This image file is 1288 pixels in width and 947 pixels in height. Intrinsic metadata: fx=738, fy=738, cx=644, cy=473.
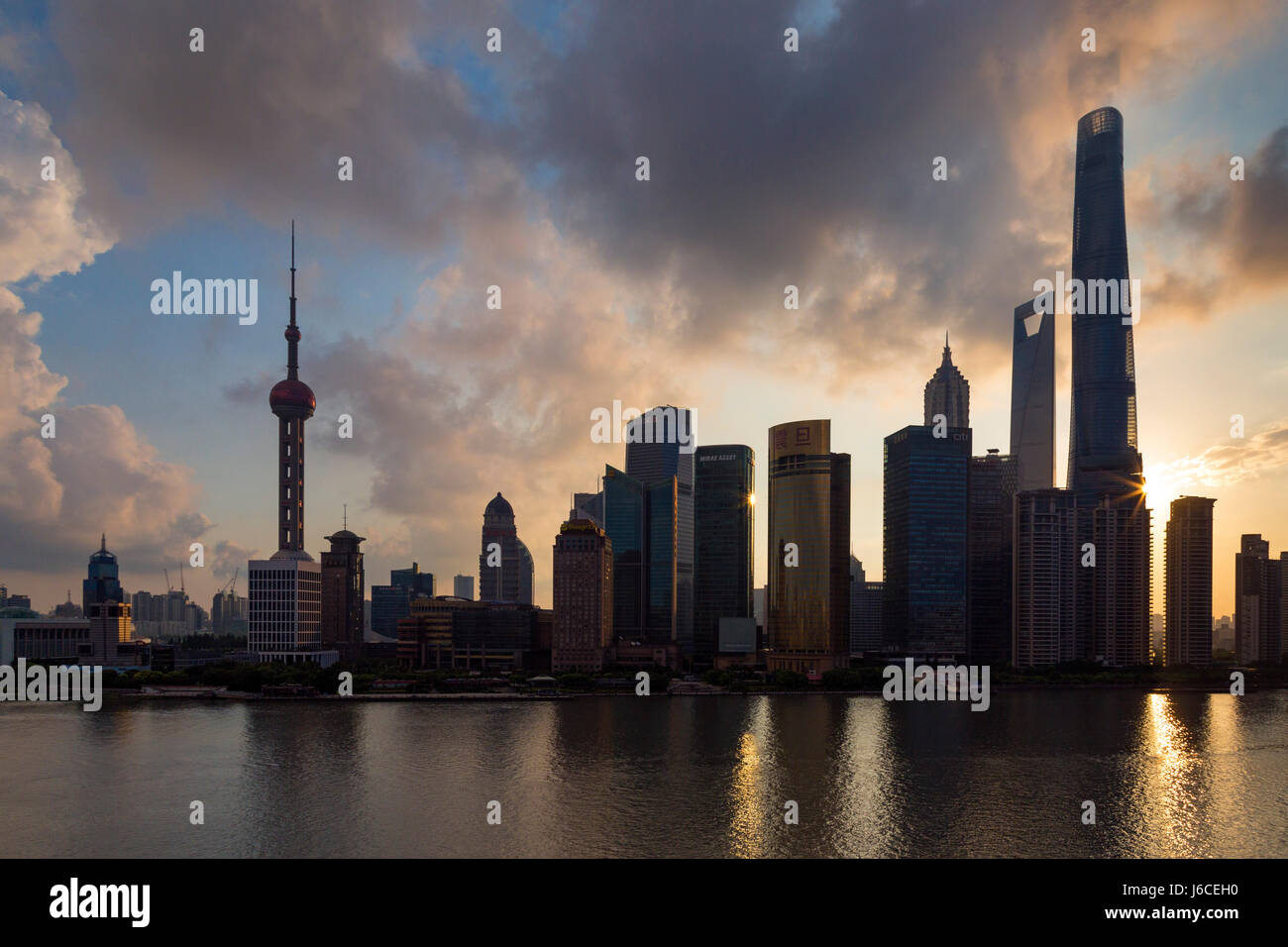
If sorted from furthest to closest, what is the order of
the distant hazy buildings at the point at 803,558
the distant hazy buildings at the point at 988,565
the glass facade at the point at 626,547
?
the glass facade at the point at 626,547, the distant hazy buildings at the point at 988,565, the distant hazy buildings at the point at 803,558

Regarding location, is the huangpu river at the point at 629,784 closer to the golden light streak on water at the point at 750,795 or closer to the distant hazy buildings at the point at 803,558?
the golden light streak on water at the point at 750,795

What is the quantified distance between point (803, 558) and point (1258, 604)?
11272 cm

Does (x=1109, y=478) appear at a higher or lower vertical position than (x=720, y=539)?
higher

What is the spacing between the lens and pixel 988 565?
151250 mm

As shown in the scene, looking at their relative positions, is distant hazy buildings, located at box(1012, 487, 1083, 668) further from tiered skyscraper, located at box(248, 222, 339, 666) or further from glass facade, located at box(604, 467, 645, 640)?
tiered skyscraper, located at box(248, 222, 339, 666)

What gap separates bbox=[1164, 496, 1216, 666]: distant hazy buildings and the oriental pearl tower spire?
569 ft

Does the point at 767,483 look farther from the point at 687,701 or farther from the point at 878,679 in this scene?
the point at 687,701

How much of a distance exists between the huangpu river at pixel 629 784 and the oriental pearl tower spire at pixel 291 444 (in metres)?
68.2

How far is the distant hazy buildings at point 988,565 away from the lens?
147125mm

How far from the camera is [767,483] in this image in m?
134
